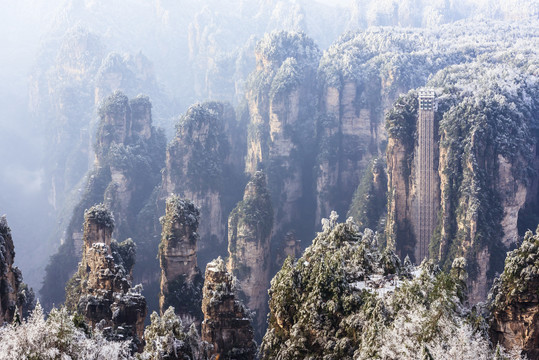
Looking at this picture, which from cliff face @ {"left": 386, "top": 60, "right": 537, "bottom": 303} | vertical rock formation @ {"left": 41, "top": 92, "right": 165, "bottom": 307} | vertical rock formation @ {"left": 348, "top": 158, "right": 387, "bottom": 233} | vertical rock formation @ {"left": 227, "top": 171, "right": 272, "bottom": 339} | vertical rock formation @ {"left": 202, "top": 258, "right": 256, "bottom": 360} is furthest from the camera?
vertical rock formation @ {"left": 41, "top": 92, "right": 165, "bottom": 307}

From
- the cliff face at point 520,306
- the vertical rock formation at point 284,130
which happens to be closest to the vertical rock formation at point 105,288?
the cliff face at point 520,306

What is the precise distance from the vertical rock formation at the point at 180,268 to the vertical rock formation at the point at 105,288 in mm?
3648

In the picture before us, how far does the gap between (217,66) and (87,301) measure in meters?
135

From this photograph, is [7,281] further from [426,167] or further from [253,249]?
[426,167]

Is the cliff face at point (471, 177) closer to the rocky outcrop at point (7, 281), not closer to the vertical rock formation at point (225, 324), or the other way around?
the vertical rock formation at point (225, 324)

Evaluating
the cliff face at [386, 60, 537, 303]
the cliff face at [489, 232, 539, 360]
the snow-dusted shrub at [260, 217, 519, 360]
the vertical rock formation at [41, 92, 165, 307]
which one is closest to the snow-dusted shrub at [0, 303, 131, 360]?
the snow-dusted shrub at [260, 217, 519, 360]

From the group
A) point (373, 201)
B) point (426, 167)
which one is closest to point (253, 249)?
point (373, 201)

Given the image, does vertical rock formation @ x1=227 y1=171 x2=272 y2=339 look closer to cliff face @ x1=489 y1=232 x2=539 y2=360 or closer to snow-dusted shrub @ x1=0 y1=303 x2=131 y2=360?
cliff face @ x1=489 y1=232 x2=539 y2=360

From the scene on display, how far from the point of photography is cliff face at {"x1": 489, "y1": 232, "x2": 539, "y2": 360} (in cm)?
4394

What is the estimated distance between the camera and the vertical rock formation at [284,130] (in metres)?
118

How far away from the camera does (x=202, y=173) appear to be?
112m

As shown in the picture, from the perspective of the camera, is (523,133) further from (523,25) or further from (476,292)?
(523,25)

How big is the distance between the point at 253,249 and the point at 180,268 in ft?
73.7

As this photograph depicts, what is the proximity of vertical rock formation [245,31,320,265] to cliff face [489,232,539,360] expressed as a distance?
67.5 metres
